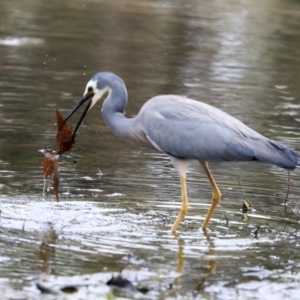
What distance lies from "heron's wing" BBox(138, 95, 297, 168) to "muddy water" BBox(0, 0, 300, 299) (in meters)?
0.65

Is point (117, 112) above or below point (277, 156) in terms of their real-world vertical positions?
above

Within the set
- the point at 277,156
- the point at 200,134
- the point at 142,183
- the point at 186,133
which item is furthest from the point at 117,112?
the point at 277,156

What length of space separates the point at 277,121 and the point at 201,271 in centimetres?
703

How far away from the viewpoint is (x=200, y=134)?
339 inches

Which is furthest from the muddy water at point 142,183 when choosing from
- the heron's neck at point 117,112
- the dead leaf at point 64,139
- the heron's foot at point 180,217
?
the heron's neck at point 117,112

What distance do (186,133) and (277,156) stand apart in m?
0.86

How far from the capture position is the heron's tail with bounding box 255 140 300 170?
8.30 metres

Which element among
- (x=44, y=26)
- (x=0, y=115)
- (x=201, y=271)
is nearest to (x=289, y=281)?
(x=201, y=271)

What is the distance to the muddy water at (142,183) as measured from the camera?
7164 mm

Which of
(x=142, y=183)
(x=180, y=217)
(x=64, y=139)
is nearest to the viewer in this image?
(x=180, y=217)

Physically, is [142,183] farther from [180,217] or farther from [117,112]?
[180,217]

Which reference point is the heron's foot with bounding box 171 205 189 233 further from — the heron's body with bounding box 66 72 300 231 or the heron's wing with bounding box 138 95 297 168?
the heron's wing with bounding box 138 95 297 168

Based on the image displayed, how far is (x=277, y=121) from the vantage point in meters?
13.9

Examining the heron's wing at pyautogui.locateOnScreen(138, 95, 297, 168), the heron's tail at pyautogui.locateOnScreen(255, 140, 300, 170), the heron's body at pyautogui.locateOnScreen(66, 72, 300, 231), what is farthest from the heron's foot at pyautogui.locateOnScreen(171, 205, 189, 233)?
the heron's tail at pyautogui.locateOnScreen(255, 140, 300, 170)
